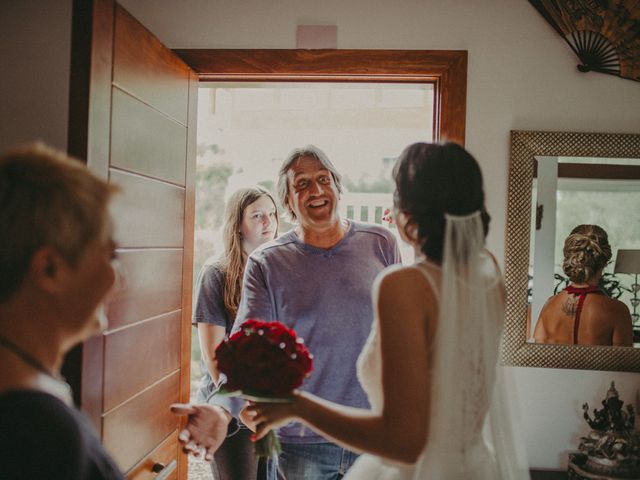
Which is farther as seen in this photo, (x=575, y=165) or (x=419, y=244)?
(x=575, y=165)

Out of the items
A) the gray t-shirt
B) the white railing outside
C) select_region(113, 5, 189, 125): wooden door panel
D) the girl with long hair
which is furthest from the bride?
the white railing outside

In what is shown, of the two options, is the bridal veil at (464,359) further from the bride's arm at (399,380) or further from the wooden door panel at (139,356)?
the wooden door panel at (139,356)

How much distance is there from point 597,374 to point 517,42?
59.9 inches

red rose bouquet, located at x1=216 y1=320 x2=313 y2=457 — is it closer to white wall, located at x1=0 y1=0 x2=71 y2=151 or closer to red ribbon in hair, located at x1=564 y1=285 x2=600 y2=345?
white wall, located at x1=0 y1=0 x2=71 y2=151

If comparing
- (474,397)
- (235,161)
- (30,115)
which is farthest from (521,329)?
(235,161)

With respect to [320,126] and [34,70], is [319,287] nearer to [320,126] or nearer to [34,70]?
[34,70]

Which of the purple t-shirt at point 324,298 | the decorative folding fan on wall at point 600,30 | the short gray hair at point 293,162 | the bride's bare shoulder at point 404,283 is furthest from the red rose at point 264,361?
the decorative folding fan on wall at point 600,30

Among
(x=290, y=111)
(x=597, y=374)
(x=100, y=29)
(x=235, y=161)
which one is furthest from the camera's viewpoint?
(x=235, y=161)

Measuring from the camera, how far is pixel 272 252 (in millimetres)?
2332

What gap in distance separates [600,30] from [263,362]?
204 centimetres

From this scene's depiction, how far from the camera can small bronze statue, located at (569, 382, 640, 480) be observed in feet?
6.70

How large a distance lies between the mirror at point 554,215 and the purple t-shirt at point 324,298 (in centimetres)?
57

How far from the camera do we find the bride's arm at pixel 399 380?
123 cm

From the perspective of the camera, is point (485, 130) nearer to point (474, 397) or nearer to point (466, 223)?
point (466, 223)
